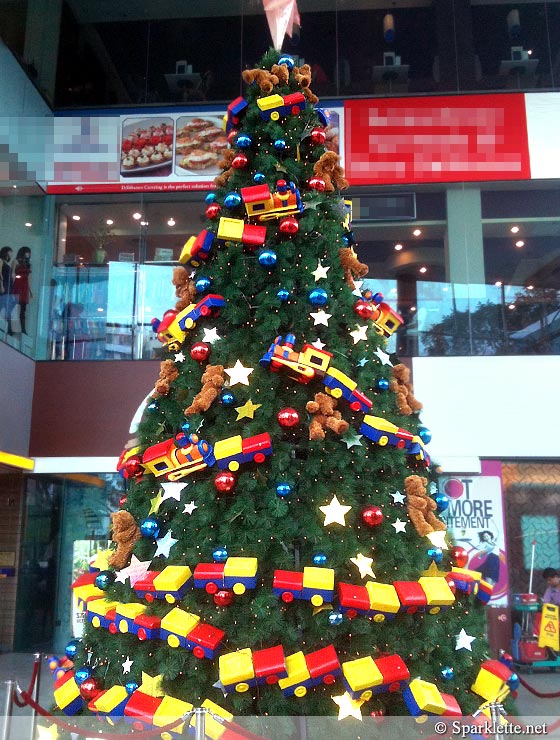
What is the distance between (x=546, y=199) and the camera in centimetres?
908

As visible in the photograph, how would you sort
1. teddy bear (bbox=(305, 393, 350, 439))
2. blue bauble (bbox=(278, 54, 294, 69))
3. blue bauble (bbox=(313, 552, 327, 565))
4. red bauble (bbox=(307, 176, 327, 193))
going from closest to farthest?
blue bauble (bbox=(313, 552, 327, 565)) → teddy bear (bbox=(305, 393, 350, 439)) → red bauble (bbox=(307, 176, 327, 193)) → blue bauble (bbox=(278, 54, 294, 69))

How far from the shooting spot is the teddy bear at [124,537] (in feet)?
9.14

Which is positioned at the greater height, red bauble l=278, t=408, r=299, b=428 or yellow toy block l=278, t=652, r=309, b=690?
red bauble l=278, t=408, r=299, b=428

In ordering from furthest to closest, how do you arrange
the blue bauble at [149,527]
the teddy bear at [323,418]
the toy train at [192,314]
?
the toy train at [192,314] → the blue bauble at [149,527] → the teddy bear at [323,418]

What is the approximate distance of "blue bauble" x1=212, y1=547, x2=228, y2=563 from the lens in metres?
2.43

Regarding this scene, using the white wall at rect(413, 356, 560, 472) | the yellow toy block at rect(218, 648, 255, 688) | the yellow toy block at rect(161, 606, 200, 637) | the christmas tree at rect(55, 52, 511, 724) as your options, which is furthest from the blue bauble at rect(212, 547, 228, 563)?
the white wall at rect(413, 356, 560, 472)

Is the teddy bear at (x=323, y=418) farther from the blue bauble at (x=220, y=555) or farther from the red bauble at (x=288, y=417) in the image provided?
the blue bauble at (x=220, y=555)

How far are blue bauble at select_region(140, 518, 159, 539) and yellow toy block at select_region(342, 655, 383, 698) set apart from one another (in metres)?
0.96

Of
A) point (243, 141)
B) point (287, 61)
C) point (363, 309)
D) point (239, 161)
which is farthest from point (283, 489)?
point (287, 61)

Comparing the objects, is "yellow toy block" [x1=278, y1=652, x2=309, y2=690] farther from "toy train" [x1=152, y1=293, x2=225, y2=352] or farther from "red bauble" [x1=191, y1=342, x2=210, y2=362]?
"toy train" [x1=152, y1=293, x2=225, y2=352]

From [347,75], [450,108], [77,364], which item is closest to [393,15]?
[347,75]

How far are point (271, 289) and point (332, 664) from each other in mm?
1595

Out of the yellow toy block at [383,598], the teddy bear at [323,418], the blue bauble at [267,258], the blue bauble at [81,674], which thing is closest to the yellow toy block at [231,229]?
the blue bauble at [267,258]

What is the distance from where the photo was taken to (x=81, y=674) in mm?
2637
